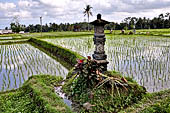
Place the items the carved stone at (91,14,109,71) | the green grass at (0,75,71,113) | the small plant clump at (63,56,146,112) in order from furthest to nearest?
the carved stone at (91,14,109,71)
the small plant clump at (63,56,146,112)
the green grass at (0,75,71,113)

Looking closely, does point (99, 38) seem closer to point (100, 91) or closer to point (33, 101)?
point (100, 91)

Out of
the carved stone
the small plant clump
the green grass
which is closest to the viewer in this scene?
the green grass

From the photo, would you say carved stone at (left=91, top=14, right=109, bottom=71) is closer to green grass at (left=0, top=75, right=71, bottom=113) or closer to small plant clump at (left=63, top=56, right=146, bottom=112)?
small plant clump at (left=63, top=56, right=146, bottom=112)

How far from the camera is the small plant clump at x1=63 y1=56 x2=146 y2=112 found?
3.73m

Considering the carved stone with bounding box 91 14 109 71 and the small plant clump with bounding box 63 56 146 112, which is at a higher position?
the carved stone with bounding box 91 14 109 71

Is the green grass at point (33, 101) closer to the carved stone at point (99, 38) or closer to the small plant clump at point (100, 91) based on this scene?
the small plant clump at point (100, 91)

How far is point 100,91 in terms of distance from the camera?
4074 millimetres

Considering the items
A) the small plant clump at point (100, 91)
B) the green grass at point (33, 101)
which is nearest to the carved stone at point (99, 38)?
the small plant clump at point (100, 91)

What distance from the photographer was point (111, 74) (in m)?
4.70

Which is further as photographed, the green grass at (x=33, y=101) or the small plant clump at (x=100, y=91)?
the small plant clump at (x=100, y=91)

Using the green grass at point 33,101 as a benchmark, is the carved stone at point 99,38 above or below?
above

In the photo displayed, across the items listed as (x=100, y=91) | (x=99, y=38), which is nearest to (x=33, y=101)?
(x=100, y=91)

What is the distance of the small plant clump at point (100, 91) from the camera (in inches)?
147

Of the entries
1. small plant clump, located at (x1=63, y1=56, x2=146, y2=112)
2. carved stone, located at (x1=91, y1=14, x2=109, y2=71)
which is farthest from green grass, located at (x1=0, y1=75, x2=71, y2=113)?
carved stone, located at (x1=91, y1=14, x2=109, y2=71)
